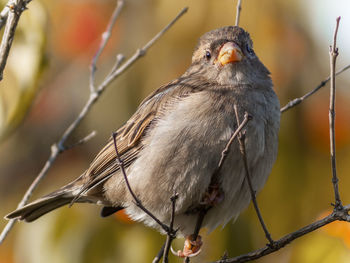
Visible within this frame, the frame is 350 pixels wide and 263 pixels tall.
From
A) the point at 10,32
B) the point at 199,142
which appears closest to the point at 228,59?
the point at 199,142

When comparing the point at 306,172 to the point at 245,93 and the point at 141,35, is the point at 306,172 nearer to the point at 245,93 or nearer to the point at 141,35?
the point at 245,93

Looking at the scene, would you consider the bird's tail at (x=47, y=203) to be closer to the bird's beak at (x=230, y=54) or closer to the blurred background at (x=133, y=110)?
the blurred background at (x=133, y=110)

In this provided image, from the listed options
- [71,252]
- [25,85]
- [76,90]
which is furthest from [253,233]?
[76,90]

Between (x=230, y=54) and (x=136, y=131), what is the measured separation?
860mm

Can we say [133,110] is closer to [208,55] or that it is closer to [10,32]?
[208,55]

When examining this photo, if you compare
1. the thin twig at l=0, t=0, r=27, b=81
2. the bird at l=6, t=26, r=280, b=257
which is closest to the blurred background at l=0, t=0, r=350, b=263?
the bird at l=6, t=26, r=280, b=257

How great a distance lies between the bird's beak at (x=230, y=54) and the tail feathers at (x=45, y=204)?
1.66 metres

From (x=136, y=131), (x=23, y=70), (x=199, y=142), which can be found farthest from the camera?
(x=136, y=131)

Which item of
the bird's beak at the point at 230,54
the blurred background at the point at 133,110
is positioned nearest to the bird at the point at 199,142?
the bird's beak at the point at 230,54

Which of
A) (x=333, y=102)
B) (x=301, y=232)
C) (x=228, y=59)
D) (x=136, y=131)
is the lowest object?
(x=301, y=232)

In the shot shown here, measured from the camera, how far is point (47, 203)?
197 inches

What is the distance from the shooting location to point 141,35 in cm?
675

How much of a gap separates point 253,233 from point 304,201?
0.83m

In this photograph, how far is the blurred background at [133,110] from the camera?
4328 millimetres
